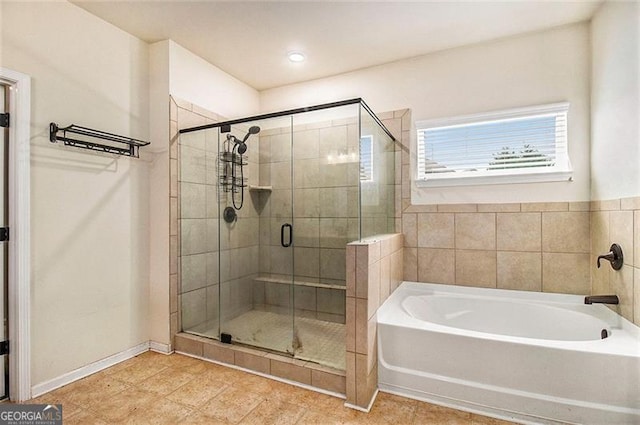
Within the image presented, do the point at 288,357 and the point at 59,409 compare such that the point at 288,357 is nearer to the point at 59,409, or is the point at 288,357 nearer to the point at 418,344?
the point at 418,344

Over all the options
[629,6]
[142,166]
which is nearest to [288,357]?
[142,166]

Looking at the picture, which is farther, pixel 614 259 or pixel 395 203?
pixel 395 203

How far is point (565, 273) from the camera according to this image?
239 cm

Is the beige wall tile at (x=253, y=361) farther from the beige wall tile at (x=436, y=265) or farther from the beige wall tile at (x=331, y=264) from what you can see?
the beige wall tile at (x=436, y=265)

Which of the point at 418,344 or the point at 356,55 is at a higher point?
the point at 356,55

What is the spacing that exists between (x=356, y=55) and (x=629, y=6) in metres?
1.81

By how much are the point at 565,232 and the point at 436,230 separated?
0.93m

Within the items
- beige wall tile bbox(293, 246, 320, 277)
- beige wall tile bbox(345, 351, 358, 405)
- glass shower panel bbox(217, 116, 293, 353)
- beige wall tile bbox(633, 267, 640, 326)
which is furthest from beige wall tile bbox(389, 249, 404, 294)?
beige wall tile bbox(633, 267, 640, 326)

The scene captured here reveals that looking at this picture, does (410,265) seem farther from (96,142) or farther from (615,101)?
(96,142)

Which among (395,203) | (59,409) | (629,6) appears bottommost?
(59,409)

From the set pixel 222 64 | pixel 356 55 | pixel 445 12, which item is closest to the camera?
pixel 445 12

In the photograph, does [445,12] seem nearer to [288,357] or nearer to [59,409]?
[288,357]

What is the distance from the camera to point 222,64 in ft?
9.86

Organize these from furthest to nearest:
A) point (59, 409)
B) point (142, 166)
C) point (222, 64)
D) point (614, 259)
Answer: point (222, 64) → point (142, 166) → point (614, 259) → point (59, 409)
